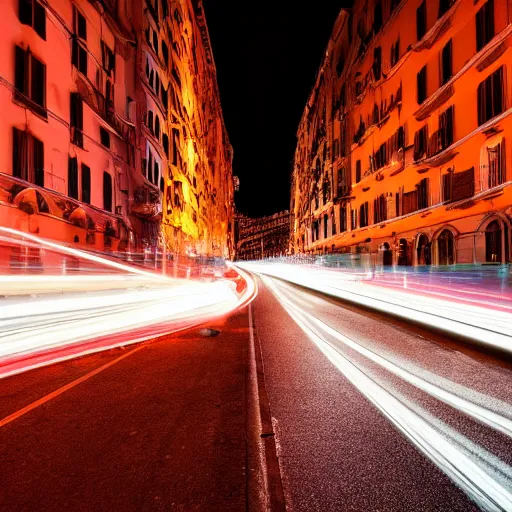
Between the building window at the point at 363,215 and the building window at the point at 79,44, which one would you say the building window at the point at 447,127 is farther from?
the building window at the point at 79,44

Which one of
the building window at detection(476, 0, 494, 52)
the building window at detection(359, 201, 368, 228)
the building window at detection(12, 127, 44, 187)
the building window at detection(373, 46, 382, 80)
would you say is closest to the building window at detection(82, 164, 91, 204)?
the building window at detection(12, 127, 44, 187)

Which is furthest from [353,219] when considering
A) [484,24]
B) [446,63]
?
[484,24]

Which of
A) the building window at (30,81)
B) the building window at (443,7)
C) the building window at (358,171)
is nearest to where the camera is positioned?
the building window at (30,81)

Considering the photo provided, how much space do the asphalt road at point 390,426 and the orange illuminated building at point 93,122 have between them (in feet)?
42.4

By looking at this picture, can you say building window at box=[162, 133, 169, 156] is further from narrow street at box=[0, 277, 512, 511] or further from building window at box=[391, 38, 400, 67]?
narrow street at box=[0, 277, 512, 511]

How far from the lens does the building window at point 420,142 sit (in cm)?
2356

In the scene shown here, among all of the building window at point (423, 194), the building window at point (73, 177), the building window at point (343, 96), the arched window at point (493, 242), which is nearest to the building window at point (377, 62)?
the building window at point (343, 96)

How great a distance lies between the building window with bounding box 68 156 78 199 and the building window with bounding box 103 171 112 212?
2.51 meters

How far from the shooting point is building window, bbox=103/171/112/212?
806 inches

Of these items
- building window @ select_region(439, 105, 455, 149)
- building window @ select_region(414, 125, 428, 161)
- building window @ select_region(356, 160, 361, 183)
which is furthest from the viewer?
building window @ select_region(356, 160, 361, 183)

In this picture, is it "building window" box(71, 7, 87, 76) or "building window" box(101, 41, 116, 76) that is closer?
"building window" box(71, 7, 87, 76)

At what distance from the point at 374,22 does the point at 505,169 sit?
63.8 ft

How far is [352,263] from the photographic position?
30188 millimetres

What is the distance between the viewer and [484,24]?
18.1 meters
